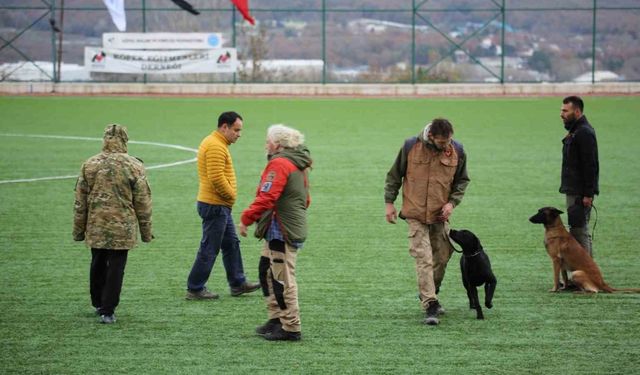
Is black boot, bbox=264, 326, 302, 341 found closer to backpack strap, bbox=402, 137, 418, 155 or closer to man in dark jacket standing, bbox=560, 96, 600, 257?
backpack strap, bbox=402, 137, 418, 155

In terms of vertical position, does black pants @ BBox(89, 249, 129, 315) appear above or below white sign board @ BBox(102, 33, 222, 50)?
below

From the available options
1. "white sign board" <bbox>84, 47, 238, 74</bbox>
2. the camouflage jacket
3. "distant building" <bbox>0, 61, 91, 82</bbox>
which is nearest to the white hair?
the camouflage jacket

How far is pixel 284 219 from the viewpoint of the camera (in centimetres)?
838

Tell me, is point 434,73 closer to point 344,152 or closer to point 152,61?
point 152,61

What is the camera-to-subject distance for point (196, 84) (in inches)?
1592

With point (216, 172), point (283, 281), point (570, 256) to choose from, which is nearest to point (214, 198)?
point (216, 172)

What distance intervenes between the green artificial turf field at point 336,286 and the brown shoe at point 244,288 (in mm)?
82

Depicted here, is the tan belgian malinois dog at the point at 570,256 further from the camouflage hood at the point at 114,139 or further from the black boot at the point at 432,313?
the camouflage hood at the point at 114,139

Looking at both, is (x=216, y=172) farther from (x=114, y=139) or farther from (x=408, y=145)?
(x=408, y=145)

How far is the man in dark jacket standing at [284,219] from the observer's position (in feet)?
27.3

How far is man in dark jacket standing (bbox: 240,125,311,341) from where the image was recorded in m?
8.32

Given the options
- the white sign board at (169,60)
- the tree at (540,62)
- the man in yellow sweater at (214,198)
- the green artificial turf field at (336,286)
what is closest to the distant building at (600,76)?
the tree at (540,62)

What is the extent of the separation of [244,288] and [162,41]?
31091mm

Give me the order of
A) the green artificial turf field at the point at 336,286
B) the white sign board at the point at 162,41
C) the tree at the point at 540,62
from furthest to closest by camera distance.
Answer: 1. the tree at the point at 540,62
2. the white sign board at the point at 162,41
3. the green artificial turf field at the point at 336,286
